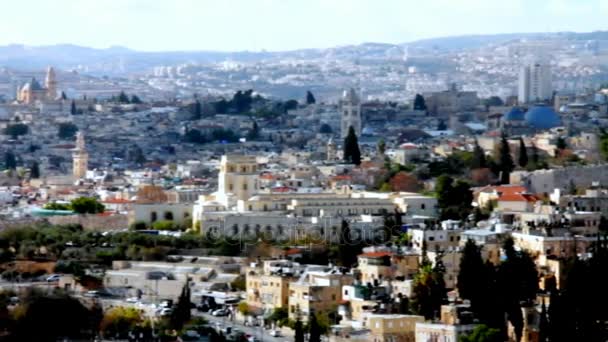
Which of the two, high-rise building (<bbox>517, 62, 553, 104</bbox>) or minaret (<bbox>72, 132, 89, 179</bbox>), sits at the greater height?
minaret (<bbox>72, 132, 89, 179</bbox>)

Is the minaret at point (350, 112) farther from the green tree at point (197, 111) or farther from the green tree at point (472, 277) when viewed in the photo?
the green tree at point (472, 277)

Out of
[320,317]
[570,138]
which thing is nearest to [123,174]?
[570,138]

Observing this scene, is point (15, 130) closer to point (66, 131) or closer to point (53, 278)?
point (66, 131)

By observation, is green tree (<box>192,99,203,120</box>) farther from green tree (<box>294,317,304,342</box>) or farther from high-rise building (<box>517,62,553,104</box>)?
green tree (<box>294,317,304,342</box>)

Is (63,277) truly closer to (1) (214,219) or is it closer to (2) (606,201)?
(1) (214,219)

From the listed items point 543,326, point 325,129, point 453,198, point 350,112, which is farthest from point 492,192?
point 325,129

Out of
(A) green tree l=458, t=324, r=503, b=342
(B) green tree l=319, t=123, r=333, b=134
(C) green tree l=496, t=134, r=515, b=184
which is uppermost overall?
(A) green tree l=458, t=324, r=503, b=342

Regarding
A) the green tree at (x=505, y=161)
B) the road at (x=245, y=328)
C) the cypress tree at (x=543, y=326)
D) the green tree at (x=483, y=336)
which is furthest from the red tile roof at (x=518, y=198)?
the cypress tree at (x=543, y=326)

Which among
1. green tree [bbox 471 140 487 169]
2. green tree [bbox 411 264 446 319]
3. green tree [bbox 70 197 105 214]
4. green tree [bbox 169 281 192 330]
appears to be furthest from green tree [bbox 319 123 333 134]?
green tree [bbox 411 264 446 319]
